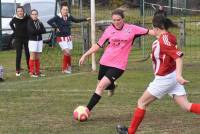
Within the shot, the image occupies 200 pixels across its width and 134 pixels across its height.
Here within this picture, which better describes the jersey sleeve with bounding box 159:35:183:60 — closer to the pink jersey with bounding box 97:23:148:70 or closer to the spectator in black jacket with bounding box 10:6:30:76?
the pink jersey with bounding box 97:23:148:70

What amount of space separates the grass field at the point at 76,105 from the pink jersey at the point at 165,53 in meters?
1.09

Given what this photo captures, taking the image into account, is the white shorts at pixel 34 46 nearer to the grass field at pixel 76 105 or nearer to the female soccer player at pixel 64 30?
the grass field at pixel 76 105

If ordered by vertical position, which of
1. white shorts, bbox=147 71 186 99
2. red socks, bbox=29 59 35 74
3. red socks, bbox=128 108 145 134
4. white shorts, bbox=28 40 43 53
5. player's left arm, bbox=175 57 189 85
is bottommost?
red socks, bbox=29 59 35 74

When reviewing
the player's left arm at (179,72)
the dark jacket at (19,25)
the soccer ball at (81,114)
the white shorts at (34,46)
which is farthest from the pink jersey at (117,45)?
the dark jacket at (19,25)

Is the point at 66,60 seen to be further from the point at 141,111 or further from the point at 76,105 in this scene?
the point at 141,111

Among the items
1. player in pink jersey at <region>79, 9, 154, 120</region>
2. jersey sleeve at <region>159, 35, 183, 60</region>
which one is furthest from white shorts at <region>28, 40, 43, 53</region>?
jersey sleeve at <region>159, 35, 183, 60</region>

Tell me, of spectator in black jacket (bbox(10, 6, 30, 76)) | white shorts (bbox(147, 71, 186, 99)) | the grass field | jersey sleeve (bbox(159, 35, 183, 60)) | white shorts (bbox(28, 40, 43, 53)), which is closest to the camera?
jersey sleeve (bbox(159, 35, 183, 60))

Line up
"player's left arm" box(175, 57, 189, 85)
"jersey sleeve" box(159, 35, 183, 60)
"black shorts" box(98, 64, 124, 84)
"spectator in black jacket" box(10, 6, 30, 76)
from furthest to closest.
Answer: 1. "spectator in black jacket" box(10, 6, 30, 76)
2. "black shorts" box(98, 64, 124, 84)
3. "jersey sleeve" box(159, 35, 183, 60)
4. "player's left arm" box(175, 57, 189, 85)

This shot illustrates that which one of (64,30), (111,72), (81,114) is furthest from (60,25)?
(81,114)

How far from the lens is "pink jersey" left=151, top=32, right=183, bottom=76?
27.4 feet

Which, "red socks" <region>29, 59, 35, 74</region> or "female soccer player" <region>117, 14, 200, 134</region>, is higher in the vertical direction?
"female soccer player" <region>117, 14, 200, 134</region>

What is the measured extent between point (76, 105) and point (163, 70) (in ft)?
11.5

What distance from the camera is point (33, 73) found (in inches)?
658

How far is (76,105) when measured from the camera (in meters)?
11.8
